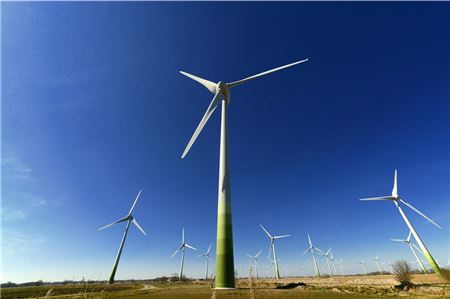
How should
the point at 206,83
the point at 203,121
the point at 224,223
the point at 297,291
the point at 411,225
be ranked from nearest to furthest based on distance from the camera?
the point at 224,223
the point at 297,291
the point at 203,121
the point at 206,83
the point at 411,225

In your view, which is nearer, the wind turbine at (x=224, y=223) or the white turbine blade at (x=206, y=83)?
the wind turbine at (x=224, y=223)

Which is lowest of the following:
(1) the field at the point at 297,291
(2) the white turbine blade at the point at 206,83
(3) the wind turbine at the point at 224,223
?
(1) the field at the point at 297,291

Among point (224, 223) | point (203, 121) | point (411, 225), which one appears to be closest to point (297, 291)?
point (224, 223)

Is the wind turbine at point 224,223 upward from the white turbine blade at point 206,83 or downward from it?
downward

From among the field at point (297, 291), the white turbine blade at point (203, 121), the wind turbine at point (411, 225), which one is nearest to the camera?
the field at point (297, 291)

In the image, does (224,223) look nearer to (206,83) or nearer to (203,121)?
(203,121)

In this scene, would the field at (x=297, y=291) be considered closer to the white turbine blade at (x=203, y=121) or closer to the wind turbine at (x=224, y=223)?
the wind turbine at (x=224, y=223)

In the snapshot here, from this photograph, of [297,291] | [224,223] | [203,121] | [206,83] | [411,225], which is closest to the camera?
[224,223]

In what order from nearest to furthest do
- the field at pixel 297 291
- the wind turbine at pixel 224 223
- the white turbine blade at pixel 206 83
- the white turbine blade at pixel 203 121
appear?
the field at pixel 297 291 → the wind turbine at pixel 224 223 → the white turbine blade at pixel 203 121 → the white turbine blade at pixel 206 83

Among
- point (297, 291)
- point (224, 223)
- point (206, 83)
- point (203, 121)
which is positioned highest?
point (206, 83)

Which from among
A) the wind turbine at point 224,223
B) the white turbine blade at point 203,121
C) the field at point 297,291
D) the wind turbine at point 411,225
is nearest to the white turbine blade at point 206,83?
the white turbine blade at point 203,121

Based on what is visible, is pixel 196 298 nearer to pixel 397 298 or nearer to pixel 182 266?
pixel 397 298

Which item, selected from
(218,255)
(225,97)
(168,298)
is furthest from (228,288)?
(225,97)

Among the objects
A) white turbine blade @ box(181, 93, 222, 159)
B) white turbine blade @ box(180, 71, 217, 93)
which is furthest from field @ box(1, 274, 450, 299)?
white turbine blade @ box(180, 71, 217, 93)
